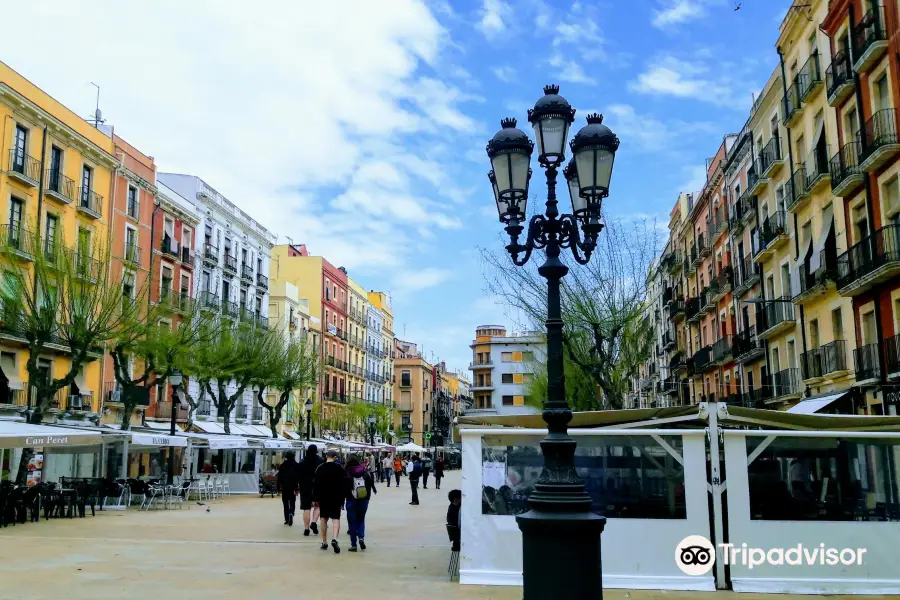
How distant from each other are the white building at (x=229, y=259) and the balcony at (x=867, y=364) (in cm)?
2801

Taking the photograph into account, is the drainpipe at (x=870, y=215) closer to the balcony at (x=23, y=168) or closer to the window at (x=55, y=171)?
the balcony at (x=23, y=168)

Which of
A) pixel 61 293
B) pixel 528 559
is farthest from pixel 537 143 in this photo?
pixel 61 293

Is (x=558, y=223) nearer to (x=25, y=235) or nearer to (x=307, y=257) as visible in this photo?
(x=25, y=235)

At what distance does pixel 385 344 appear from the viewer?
90125 millimetres

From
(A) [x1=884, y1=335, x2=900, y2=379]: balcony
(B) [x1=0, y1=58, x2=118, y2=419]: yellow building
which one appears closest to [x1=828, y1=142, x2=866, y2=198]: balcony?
(A) [x1=884, y1=335, x2=900, y2=379]: balcony

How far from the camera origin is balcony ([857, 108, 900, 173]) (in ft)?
A: 63.8

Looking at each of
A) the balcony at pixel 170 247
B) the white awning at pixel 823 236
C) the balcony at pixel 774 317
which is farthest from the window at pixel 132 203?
the white awning at pixel 823 236

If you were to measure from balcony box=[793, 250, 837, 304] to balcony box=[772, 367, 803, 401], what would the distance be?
111 inches

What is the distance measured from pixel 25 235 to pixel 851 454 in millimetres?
28400

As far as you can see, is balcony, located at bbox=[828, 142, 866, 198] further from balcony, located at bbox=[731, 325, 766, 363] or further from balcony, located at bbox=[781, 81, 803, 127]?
balcony, located at bbox=[731, 325, 766, 363]

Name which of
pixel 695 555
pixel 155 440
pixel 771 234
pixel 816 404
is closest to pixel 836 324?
pixel 816 404

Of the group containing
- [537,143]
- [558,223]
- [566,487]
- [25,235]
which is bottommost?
[566,487]

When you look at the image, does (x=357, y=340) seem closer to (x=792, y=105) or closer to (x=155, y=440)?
(x=155, y=440)

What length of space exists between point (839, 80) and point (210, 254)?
33901 mm
